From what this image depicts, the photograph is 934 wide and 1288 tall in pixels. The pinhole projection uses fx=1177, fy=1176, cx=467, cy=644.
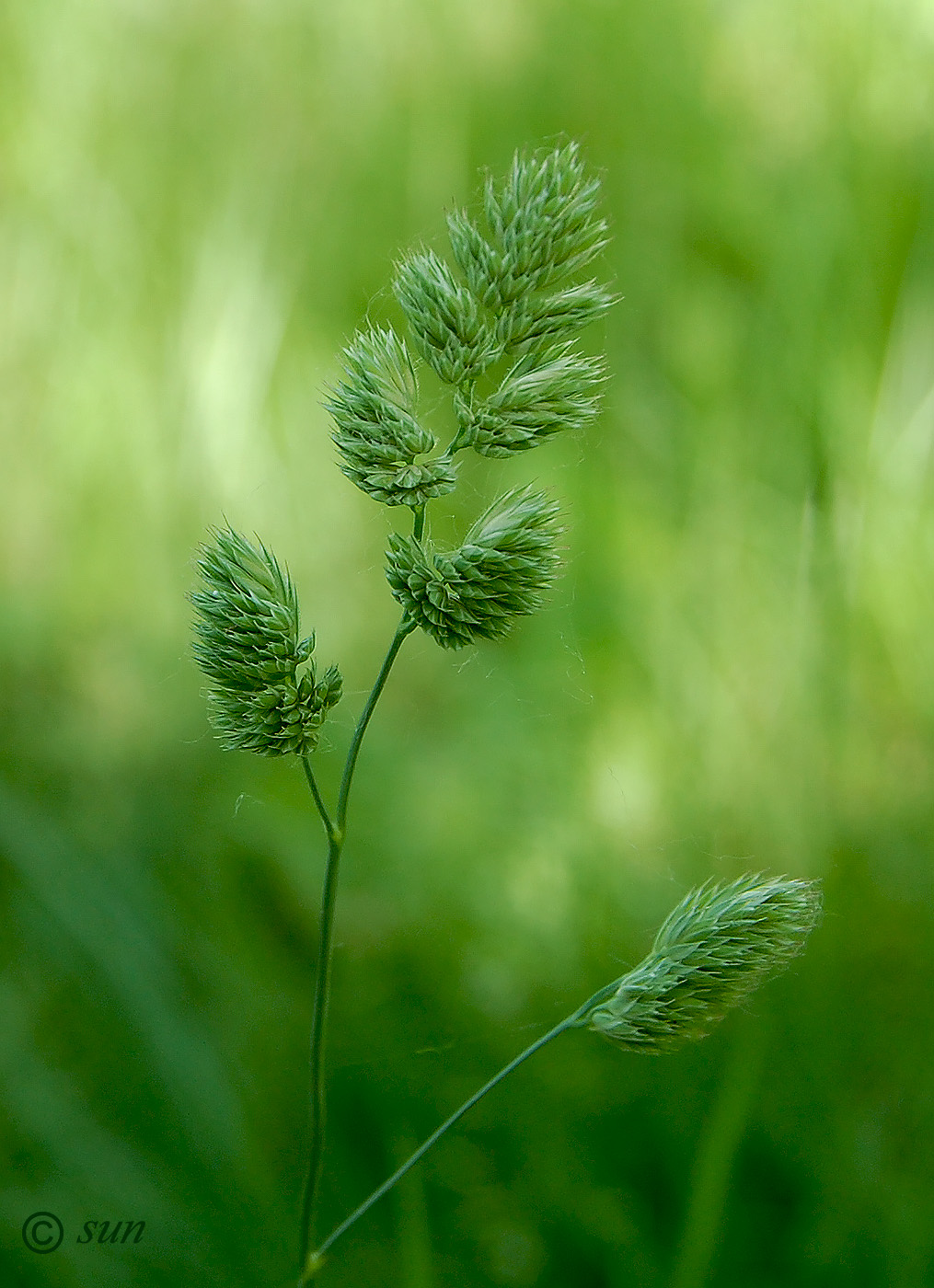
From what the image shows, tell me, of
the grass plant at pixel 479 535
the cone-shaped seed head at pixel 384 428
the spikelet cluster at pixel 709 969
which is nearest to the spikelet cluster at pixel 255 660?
the grass plant at pixel 479 535

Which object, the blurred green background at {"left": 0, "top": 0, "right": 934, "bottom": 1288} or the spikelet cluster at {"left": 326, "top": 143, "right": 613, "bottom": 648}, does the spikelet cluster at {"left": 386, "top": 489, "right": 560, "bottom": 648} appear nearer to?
the spikelet cluster at {"left": 326, "top": 143, "right": 613, "bottom": 648}

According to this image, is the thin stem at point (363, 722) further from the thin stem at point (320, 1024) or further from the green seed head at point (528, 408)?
the green seed head at point (528, 408)

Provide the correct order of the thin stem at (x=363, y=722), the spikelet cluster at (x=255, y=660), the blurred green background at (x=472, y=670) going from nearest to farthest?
the thin stem at (x=363, y=722)
the spikelet cluster at (x=255, y=660)
the blurred green background at (x=472, y=670)

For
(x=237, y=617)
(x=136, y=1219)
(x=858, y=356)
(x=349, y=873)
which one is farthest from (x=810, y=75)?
(x=136, y=1219)

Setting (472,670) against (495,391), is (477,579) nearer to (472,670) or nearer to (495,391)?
(495,391)

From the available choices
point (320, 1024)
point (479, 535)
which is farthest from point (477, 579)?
point (320, 1024)

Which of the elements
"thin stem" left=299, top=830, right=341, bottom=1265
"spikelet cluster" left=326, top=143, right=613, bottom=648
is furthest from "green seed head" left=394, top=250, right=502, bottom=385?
"thin stem" left=299, top=830, right=341, bottom=1265
